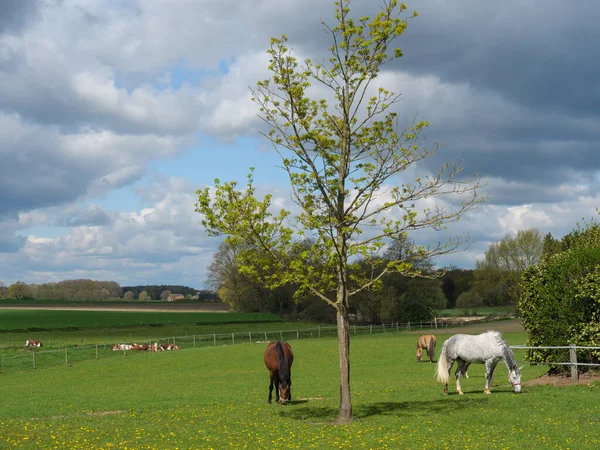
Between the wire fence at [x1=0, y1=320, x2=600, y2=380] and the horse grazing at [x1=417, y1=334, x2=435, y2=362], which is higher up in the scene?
the horse grazing at [x1=417, y1=334, x2=435, y2=362]

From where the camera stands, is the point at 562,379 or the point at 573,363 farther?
the point at 562,379

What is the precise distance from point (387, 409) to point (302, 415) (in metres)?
2.56

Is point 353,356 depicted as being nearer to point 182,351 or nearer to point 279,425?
point 182,351

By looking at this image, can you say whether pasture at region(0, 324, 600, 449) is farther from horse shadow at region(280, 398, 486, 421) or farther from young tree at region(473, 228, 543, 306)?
young tree at region(473, 228, 543, 306)

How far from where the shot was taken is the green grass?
81.6 metres

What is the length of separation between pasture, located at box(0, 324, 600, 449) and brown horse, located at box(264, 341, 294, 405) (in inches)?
20.8

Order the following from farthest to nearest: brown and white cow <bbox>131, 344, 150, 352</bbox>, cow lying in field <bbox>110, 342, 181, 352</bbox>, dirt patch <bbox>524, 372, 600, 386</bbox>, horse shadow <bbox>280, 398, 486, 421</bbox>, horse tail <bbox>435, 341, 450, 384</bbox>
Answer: brown and white cow <bbox>131, 344, 150, 352</bbox> < cow lying in field <bbox>110, 342, 181, 352</bbox> < dirt patch <bbox>524, 372, 600, 386</bbox> < horse tail <bbox>435, 341, 450, 384</bbox> < horse shadow <bbox>280, 398, 486, 421</bbox>

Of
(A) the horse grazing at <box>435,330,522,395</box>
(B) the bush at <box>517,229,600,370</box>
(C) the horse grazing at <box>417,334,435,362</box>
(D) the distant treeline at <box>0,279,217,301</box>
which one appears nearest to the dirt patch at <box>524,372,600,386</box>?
(B) the bush at <box>517,229,600,370</box>

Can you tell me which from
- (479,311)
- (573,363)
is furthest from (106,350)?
(479,311)

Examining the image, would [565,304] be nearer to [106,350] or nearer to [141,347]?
[141,347]

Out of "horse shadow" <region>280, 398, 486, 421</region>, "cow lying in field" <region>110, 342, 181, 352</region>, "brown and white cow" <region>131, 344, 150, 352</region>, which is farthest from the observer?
"brown and white cow" <region>131, 344, 150, 352</region>

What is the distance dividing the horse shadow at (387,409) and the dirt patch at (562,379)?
15.7 ft

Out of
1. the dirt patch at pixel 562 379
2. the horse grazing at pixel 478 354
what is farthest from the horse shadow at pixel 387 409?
the dirt patch at pixel 562 379

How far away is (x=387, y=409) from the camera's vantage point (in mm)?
18094
